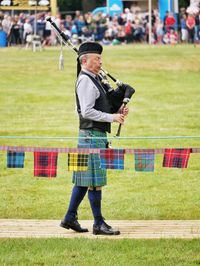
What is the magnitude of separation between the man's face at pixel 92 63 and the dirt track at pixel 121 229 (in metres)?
1.51

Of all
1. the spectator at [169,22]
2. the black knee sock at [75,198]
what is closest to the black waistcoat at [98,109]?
the black knee sock at [75,198]

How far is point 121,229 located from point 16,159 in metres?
1.23

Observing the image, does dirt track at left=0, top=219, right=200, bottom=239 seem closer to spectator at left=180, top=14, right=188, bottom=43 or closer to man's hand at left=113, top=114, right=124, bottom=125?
man's hand at left=113, top=114, right=124, bottom=125

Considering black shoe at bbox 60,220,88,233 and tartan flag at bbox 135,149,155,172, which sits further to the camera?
black shoe at bbox 60,220,88,233

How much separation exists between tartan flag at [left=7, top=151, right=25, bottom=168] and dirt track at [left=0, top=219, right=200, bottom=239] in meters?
0.64

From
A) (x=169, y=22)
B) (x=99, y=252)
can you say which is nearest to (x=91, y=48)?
(x=99, y=252)

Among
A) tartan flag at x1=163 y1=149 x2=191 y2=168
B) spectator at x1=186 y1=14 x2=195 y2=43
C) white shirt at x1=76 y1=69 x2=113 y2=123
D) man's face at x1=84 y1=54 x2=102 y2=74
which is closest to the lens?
tartan flag at x1=163 y1=149 x2=191 y2=168

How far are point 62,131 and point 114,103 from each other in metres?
8.36

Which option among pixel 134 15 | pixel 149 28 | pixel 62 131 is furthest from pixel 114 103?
pixel 134 15

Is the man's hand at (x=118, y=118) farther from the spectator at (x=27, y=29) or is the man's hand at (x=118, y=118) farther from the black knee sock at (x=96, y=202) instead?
the spectator at (x=27, y=29)

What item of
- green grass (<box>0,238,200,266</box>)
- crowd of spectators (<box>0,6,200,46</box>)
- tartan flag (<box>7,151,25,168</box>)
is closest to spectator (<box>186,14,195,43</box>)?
crowd of spectators (<box>0,6,200,46</box>)

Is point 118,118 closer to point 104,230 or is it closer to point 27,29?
point 104,230

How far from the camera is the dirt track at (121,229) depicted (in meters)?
8.84

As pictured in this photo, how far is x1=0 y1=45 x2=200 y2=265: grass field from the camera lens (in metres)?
8.38
